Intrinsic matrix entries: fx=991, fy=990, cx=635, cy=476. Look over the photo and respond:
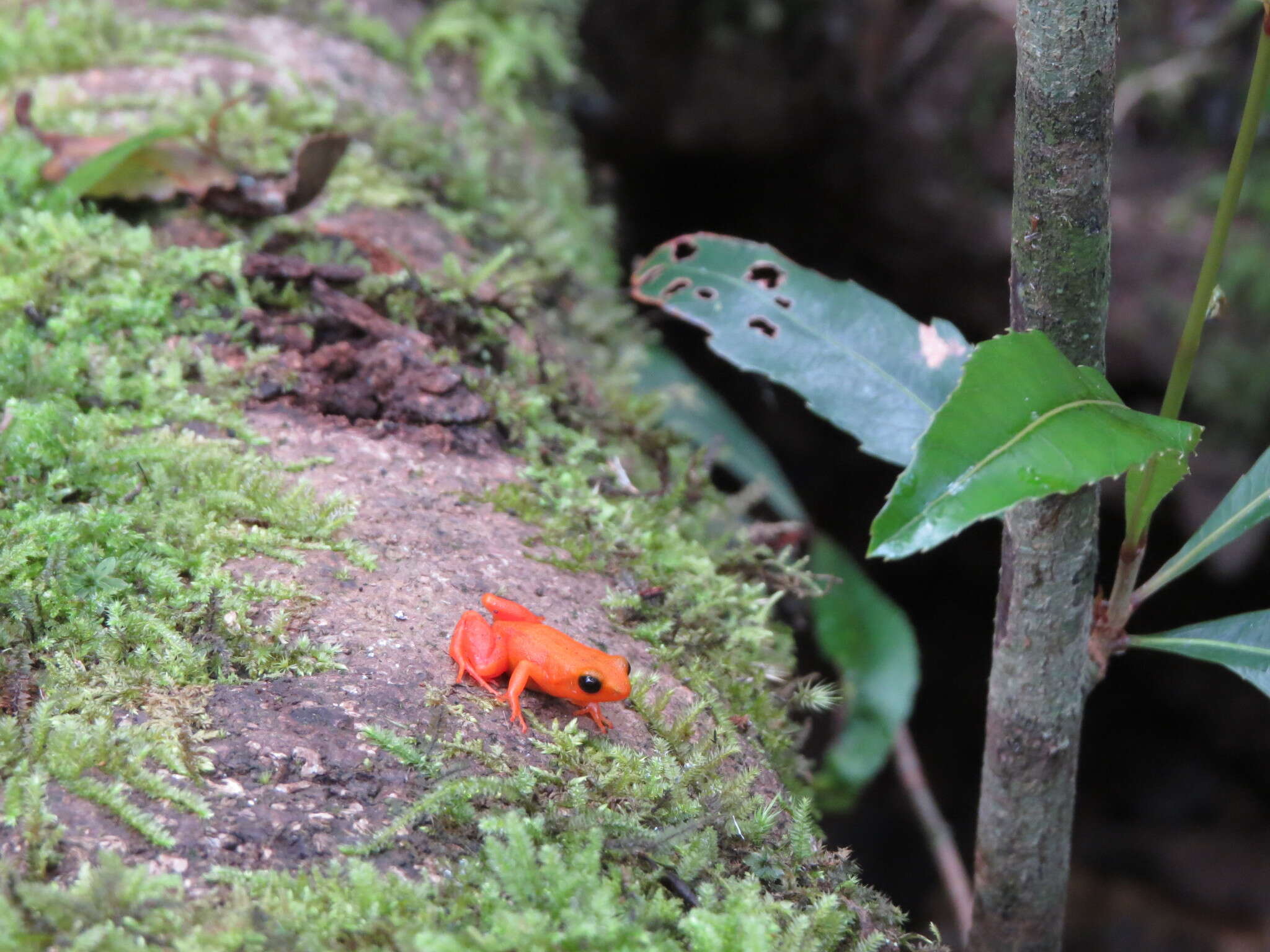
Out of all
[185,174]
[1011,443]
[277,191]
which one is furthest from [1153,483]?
[185,174]

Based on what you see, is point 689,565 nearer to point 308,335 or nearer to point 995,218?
point 308,335

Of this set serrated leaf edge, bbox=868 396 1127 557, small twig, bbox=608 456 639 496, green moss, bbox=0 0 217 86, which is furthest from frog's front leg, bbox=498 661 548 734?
green moss, bbox=0 0 217 86

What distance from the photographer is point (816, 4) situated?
5.13 m

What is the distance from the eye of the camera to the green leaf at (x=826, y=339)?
1768 mm

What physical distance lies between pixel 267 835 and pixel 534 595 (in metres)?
0.66

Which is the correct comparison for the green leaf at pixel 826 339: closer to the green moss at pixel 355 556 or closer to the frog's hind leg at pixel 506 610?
the green moss at pixel 355 556

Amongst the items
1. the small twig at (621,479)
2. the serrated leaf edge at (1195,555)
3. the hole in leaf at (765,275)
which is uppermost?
the hole in leaf at (765,275)

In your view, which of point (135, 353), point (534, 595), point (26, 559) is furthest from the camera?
point (135, 353)

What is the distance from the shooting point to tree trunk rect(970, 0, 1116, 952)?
1.28 metres

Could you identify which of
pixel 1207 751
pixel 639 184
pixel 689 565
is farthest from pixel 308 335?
pixel 1207 751

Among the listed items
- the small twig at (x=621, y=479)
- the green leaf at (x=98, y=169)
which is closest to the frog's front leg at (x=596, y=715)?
the small twig at (x=621, y=479)

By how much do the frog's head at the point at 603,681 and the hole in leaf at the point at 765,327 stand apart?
0.75 meters

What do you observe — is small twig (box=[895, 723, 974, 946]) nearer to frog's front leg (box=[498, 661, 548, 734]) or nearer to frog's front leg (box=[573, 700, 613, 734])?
frog's front leg (box=[573, 700, 613, 734])

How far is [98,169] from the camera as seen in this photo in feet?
7.66
